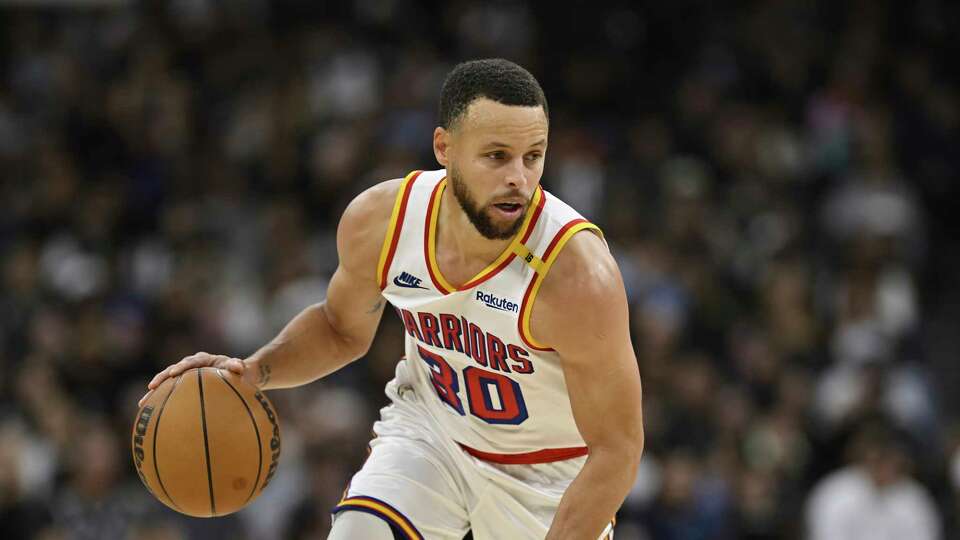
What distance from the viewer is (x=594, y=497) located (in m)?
4.15

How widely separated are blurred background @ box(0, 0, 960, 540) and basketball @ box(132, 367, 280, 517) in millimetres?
3881

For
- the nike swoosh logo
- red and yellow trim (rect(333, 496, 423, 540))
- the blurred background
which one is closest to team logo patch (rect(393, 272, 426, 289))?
the nike swoosh logo

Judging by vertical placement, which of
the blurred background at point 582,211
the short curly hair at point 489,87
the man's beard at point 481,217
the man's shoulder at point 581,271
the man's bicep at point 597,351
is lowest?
the blurred background at point 582,211

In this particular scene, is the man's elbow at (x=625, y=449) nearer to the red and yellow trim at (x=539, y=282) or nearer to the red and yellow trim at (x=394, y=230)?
the red and yellow trim at (x=539, y=282)

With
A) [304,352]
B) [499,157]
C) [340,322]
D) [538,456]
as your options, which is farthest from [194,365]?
[499,157]

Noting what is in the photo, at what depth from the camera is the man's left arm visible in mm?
4156

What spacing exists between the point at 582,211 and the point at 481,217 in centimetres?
667

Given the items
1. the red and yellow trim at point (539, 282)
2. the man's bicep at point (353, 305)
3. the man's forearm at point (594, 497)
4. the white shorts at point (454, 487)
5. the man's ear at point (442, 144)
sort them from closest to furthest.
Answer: the man's forearm at point (594, 497) < the red and yellow trim at point (539, 282) < the man's ear at point (442, 144) < the white shorts at point (454, 487) < the man's bicep at point (353, 305)

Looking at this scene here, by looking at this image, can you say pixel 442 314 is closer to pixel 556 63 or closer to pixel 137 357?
pixel 137 357

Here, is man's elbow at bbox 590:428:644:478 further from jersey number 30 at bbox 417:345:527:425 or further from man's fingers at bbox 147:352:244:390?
man's fingers at bbox 147:352:244:390

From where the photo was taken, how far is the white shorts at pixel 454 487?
14.8ft

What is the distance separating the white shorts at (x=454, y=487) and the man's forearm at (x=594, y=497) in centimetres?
36

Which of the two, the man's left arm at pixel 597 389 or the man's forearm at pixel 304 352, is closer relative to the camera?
the man's left arm at pixel 597 389

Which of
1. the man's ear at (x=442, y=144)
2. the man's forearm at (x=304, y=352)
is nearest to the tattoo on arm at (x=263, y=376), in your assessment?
the man's forearm at (x=304, y=352)
